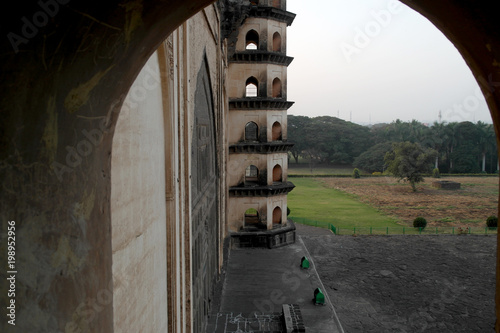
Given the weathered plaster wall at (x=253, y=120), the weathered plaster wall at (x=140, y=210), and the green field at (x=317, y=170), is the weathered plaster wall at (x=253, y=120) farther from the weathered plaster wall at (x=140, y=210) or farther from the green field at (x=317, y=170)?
the green field at (x=317, y=170)

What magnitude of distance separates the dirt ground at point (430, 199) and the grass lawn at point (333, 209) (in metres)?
1.21

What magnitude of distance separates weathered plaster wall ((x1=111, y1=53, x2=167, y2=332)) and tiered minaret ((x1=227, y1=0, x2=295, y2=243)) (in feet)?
38.4

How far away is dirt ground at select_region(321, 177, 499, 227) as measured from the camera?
2652 cm

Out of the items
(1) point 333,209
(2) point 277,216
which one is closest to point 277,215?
(2) point 277,216

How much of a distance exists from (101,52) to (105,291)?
3.50 ft

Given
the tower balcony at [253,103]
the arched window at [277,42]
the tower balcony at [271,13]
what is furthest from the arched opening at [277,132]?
the tower balcony at [271,13]

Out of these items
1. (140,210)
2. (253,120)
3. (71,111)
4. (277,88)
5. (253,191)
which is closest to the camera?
(71,111)

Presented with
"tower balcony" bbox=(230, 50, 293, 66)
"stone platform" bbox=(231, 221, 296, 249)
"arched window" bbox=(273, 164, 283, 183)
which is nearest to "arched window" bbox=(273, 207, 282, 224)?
"stone platform" bbox=(231, 221, 296, 249)

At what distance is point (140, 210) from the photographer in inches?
127

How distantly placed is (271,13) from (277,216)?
29.3ft

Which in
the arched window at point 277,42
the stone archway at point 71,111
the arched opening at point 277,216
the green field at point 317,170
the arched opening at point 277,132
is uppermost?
the arched window at point 277,42

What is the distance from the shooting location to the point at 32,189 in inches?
54.1

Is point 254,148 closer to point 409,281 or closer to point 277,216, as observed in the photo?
point 277,216

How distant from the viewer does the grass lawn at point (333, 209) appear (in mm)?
24991
